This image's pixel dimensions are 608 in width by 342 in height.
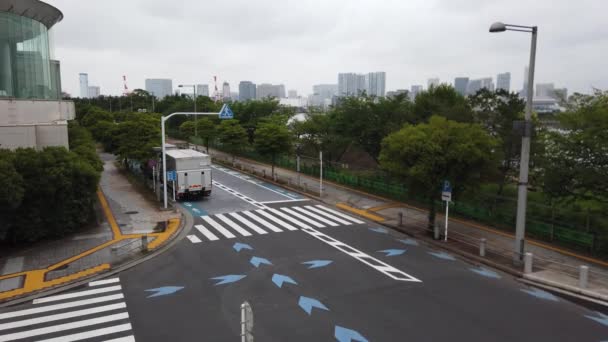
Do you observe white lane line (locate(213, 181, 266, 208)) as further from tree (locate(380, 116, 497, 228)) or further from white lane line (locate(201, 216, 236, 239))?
tree (locate(380, 116, 497, 228))

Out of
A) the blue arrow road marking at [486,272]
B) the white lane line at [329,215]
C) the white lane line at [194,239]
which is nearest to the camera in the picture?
the blue arrow road marking at [486,272]

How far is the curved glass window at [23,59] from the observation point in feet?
83.3

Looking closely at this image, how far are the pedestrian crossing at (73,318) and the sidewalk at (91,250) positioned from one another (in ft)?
4.34

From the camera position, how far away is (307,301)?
43.1 ft

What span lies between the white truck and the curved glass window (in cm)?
909

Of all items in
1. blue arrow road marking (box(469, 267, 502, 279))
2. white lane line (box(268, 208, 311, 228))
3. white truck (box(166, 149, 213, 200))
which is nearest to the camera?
blue arrow road marking (box(469, 267, 502, 279))

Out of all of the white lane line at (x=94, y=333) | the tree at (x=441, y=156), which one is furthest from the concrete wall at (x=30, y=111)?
the tree at (x=441, y=156)

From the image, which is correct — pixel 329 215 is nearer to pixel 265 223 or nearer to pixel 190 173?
pixel 265 223

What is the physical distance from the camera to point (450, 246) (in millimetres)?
18641

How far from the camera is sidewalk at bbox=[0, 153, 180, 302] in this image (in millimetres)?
15159

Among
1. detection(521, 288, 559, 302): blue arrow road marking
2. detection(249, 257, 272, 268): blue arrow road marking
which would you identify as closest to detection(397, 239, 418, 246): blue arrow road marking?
detection(521, 288, 559, 302): blue arrow road marking

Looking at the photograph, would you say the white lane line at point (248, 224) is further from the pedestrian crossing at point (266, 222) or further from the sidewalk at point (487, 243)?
Answer: the sidewalk at point (487, 243)

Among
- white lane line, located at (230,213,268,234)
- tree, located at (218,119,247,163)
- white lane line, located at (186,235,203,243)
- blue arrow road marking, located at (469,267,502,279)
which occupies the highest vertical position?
tree, located at (218,119,247,163)

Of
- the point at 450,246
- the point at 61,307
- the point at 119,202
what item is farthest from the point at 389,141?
the point at 119,202
